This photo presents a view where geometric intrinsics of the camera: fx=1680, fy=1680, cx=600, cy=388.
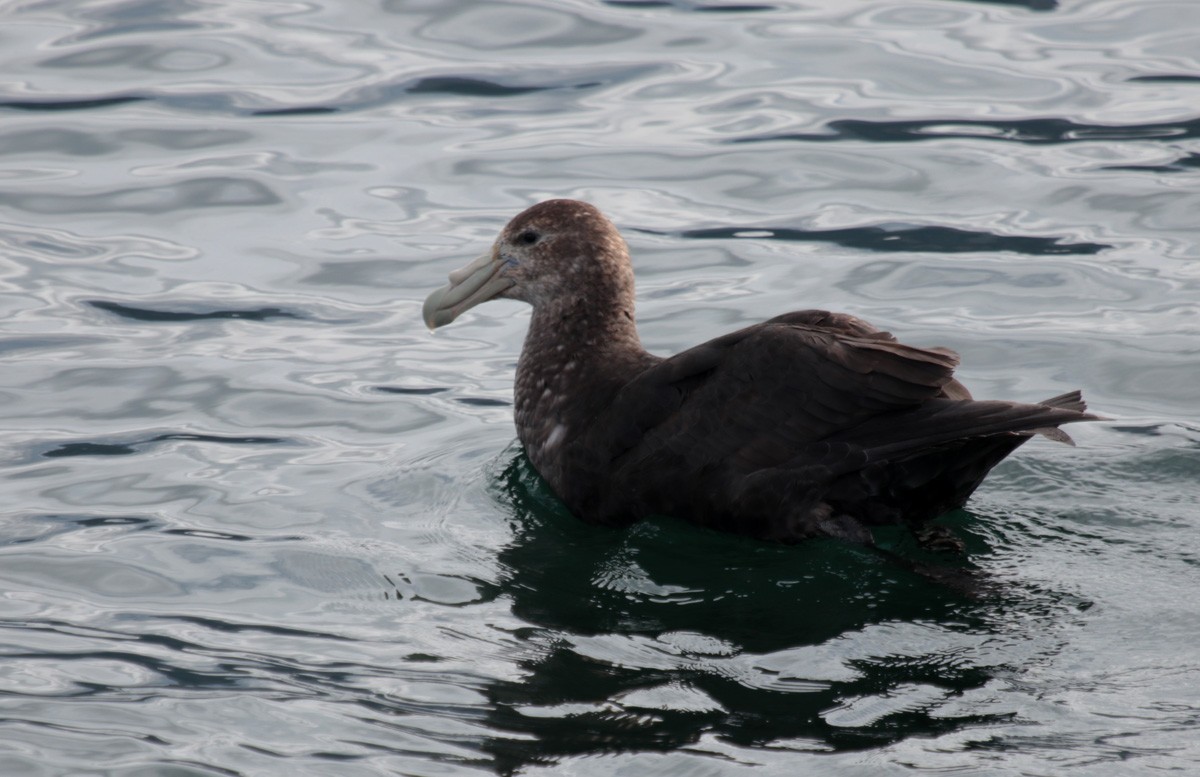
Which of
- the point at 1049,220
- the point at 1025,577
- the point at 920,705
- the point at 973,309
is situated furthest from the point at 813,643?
the point at 1049,220

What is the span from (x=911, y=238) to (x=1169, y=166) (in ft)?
6.95

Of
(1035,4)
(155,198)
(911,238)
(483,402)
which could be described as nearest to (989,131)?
(911,238)

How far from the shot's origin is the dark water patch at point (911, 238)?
34.4 ft

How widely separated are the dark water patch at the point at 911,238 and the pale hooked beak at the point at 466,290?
10.3 feet

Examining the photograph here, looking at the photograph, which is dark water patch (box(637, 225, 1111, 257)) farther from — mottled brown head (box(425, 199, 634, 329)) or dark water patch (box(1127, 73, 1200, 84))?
mottled brown head (box(425, 199, 634, 329))

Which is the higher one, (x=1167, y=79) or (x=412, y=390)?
(x=1167, y=79)

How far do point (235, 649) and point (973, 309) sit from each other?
5.17 metres

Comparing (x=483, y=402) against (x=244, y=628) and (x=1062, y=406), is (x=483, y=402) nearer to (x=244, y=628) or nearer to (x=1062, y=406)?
(x=244, y=628)

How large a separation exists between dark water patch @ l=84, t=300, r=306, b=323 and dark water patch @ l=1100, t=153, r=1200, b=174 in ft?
18.7

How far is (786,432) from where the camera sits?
21.6ft

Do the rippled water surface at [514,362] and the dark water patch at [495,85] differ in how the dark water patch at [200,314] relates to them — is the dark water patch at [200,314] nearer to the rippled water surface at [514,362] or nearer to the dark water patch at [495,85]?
the rippled water surface at [514,362]

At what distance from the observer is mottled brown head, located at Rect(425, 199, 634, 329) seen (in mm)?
7727

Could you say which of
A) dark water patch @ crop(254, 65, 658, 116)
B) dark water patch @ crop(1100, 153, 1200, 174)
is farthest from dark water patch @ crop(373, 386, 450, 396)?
dark water patch @ crop(1100, 153, 1200, 174)

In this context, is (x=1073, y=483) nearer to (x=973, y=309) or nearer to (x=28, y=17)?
A: (x=973, y=309)
